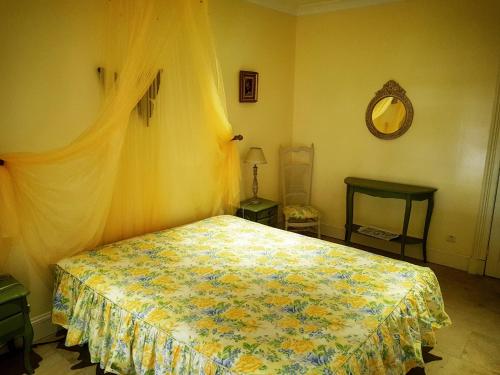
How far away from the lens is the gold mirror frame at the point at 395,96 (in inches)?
149

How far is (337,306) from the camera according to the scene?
Result: 1939mm

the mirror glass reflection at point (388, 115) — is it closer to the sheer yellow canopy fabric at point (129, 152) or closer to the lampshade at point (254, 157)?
the lampshade at point (254, 157)

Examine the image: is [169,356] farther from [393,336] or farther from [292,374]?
[393,336]

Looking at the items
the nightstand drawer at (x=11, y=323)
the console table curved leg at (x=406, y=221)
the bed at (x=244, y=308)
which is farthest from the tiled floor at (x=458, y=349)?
the console table curved leg at (x=406, y=221)

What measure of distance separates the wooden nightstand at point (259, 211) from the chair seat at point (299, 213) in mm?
228

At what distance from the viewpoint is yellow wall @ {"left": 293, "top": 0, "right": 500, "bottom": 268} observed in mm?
3418

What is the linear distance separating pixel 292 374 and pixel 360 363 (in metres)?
0.34

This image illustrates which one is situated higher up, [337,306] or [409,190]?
[409,190]

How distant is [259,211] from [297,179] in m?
1.09

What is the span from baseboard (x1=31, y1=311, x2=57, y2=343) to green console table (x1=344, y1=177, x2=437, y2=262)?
2981 mm

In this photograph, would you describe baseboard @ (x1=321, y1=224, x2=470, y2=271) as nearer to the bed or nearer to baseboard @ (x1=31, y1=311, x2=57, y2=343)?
the bed

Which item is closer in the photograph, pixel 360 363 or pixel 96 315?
pixel 360 363

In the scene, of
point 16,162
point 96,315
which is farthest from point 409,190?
point 16,162

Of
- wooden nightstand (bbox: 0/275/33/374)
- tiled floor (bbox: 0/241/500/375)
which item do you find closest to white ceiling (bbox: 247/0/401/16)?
tiled floor (bbox: 0/241/500/375)
